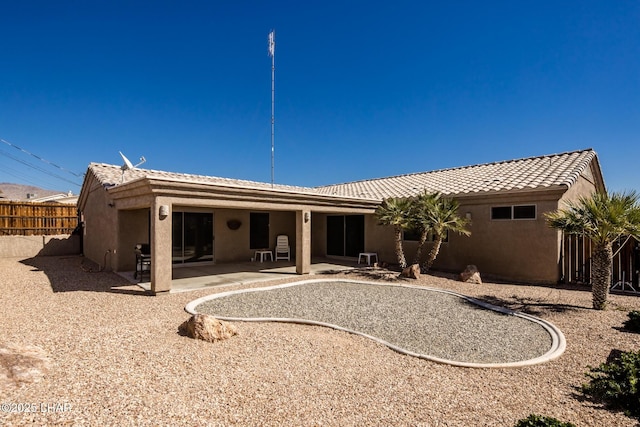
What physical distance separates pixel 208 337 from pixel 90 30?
15.5 metres

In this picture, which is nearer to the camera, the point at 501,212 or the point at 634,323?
the point at 634,323

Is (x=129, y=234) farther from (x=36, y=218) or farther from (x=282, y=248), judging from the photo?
(x=36, y=218)

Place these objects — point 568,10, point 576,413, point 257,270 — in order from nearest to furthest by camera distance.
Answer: point 576,413 < point 568,10 < point 257,270

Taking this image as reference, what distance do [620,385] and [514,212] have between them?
834cm

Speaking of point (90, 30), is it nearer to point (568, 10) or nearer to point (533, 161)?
point (568, 10)

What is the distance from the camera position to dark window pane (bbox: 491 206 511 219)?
1095 centimetres

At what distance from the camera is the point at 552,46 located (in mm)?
10984

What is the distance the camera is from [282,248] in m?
15.4

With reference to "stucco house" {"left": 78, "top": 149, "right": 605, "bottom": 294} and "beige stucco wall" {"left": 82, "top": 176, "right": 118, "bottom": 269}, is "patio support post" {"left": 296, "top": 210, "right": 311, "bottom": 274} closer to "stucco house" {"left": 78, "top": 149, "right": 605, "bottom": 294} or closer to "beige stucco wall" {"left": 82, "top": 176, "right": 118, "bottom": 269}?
"stucco house" {"left": 78, "top": 149, "right": 605, "bottom": 294}

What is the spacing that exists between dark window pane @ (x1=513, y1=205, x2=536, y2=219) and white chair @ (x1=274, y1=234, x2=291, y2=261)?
9.76 meters

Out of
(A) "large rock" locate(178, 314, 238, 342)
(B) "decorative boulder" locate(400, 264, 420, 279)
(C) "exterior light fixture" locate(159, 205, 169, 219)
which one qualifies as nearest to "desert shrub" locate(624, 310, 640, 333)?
(B) "decorative boulder" locate(400, 264, 420, 279)

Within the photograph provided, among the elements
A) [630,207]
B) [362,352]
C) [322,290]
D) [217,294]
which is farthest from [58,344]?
[630,207]

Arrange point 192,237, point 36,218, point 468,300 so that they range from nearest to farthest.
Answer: point 468,300 < point 192,237 < point 36,218

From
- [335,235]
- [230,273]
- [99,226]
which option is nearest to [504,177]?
[335,235]
